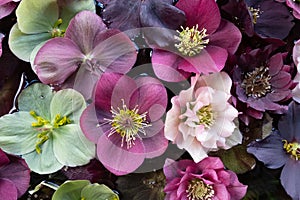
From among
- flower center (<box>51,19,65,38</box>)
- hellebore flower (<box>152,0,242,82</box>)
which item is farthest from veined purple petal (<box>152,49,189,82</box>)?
flower center (<box>51,19,65,38</box>)


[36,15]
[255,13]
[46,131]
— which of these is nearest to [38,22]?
[36,15]

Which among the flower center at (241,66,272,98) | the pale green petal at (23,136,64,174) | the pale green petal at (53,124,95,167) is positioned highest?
the flower center at (241,66,272,98)

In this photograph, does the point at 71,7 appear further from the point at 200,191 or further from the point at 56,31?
the point at 200,191

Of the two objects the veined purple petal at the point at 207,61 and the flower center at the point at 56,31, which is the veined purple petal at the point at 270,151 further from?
the flower center at the point at 56,31

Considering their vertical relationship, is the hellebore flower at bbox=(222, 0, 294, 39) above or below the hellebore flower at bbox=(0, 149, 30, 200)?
above

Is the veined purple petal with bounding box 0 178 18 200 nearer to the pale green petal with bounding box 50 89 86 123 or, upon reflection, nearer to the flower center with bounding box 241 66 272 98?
the pale green petal with bounding box 50 89 86 123

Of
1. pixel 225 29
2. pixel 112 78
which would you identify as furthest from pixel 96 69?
pixel 225 29

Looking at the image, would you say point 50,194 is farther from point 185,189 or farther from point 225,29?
point 225,29
